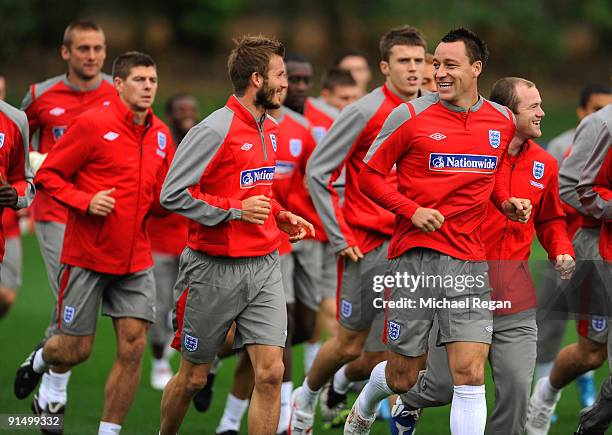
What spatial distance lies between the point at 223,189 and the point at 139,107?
144 cm

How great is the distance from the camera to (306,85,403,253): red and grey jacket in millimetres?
8734

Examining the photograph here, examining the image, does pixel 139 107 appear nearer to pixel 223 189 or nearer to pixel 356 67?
pixel 223 189

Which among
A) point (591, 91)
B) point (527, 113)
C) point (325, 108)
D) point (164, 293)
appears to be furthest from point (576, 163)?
point (164, 293)

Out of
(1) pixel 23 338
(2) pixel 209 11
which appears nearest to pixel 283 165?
(1) pixel 23 338

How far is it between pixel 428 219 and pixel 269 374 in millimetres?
1326

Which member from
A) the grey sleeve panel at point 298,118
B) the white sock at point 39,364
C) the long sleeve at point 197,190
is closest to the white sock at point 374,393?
the long sleeve at point 197,190

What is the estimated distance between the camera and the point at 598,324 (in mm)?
9031

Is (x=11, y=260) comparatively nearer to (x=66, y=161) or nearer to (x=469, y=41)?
(x=66, y=161)

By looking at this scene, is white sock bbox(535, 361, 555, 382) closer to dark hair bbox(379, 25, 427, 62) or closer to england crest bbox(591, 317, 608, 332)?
england crest bbox(591, 317, 608, 332)

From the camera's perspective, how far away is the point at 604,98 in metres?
10.8

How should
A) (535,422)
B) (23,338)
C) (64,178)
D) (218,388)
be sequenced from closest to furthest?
(64,178), (535,422), (218,388), (23,338)

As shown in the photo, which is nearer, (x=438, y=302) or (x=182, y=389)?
(x=438, y=302)

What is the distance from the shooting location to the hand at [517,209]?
24.1ft

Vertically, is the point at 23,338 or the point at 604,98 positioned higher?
the point at 604,98
